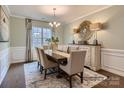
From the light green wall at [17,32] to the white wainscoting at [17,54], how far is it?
205 millimetres

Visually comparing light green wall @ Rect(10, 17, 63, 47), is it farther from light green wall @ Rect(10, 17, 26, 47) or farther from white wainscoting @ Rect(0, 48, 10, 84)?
white wainscoting @ Rect(0, 48, 10, 84)

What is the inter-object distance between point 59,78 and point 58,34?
4122mm

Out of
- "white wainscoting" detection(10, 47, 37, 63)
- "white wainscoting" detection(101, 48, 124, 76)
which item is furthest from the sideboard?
"white wainscoting" detection(10, 47, 37, 63)

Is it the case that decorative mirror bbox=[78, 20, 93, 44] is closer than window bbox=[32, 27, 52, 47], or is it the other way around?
decorative mirror bbox=[78, 20, 93, 44]

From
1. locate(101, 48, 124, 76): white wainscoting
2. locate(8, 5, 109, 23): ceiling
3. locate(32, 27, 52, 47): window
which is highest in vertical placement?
locate(8, 5, 109, 23): ceiling

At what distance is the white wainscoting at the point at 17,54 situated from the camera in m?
5.08

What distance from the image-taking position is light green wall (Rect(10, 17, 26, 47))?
5.05 meters

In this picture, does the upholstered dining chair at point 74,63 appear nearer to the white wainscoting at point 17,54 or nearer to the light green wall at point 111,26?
the light green wall at point 111,26

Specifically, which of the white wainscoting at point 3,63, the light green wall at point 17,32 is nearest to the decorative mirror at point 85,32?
the light green wall at point 17,32

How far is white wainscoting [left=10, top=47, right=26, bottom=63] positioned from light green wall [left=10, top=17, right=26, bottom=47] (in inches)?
8.1

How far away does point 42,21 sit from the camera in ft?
19.7

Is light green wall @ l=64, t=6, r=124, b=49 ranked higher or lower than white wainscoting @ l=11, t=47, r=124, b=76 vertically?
higher

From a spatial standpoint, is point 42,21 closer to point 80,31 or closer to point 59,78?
point 80,31
